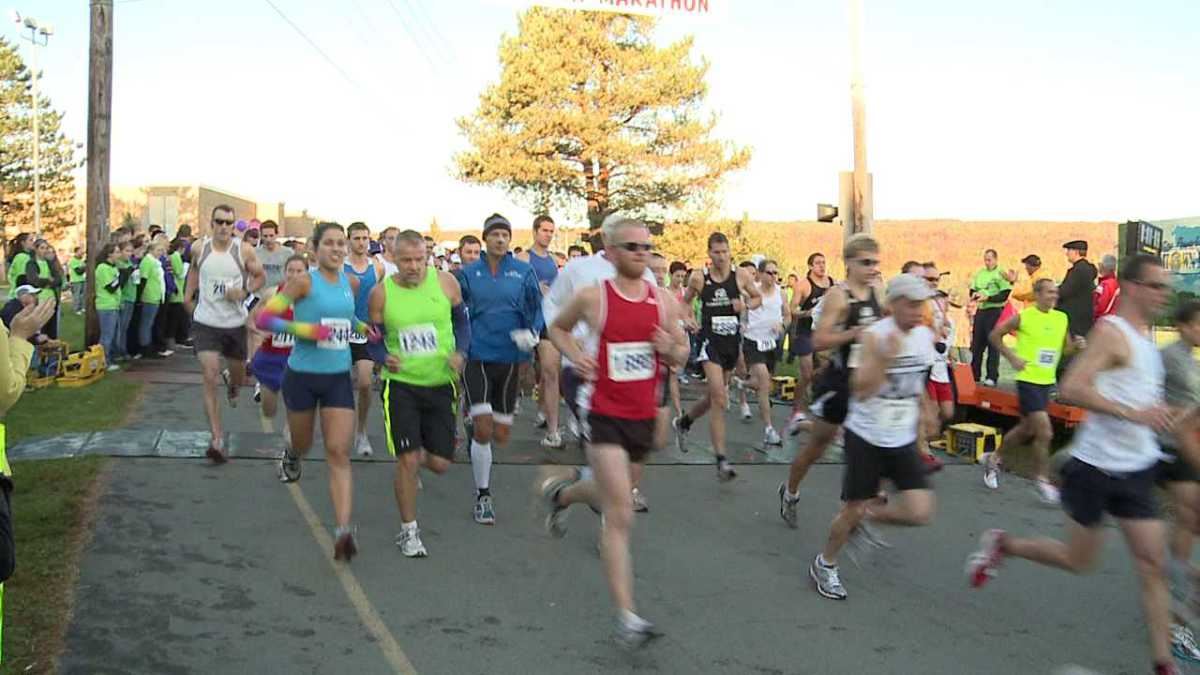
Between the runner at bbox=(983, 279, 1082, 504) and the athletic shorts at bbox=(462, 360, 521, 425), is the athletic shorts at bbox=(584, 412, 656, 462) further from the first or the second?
the runner at bbox=(983, 279, 1082, 504)

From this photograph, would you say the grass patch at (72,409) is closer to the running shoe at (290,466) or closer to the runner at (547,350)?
the running shoe at (290,466)

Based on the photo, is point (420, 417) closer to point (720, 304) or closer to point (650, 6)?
point (720, 304)

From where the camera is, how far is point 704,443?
33.0ft

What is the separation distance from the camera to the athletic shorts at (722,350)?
29.2 feet

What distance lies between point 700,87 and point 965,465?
26.4 m

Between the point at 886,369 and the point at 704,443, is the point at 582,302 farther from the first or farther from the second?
the point at 704,443

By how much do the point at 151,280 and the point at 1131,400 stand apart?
13672mm

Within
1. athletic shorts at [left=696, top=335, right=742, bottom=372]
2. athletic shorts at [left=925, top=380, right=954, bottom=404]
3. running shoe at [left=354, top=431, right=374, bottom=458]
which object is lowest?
running shoe at [left=354, top=431, right=374, bottom=458]

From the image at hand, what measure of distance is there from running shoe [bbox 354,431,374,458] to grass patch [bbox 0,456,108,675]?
202 cm

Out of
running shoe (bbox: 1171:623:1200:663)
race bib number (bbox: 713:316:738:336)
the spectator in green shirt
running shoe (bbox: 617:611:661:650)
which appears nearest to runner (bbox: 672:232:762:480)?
race bib number (bbox: 713:316:738:336)

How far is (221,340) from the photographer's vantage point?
8273 mm

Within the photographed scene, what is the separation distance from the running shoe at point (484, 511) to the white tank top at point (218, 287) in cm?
287

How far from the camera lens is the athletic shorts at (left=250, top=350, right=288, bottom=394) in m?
7.89

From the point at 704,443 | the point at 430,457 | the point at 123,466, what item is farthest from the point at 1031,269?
the point at 123,466
